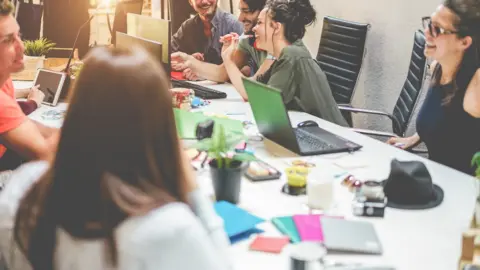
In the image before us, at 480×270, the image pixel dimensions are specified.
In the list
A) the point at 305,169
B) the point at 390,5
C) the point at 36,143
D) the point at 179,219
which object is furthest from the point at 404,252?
the point at 390,5

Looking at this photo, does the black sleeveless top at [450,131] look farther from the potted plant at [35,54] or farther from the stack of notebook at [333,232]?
the potted plant at [35,54]

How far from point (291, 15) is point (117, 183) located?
6.75 feet

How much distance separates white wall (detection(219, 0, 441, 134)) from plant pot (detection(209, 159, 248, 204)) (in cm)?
206

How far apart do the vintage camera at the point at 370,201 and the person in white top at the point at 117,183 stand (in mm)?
743

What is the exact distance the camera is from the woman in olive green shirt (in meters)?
2.81

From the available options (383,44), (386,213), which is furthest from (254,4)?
(386,213)

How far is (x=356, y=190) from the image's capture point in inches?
73.0

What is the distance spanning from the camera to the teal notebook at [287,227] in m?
1.58

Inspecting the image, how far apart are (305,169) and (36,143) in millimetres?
962

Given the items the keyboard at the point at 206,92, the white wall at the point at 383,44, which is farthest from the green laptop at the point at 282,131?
the white wall at the point at 383,44

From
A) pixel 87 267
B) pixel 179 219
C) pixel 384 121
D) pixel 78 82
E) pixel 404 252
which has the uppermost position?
pixel 78 82

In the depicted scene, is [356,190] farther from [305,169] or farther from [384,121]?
[384,121]

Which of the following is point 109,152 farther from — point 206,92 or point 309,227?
point 206,92

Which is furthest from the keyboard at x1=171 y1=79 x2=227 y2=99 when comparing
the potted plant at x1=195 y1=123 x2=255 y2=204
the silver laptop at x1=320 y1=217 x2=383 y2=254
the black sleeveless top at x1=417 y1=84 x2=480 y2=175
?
the silver laptop at x1=320 y1=217 x2=383 y2=254
